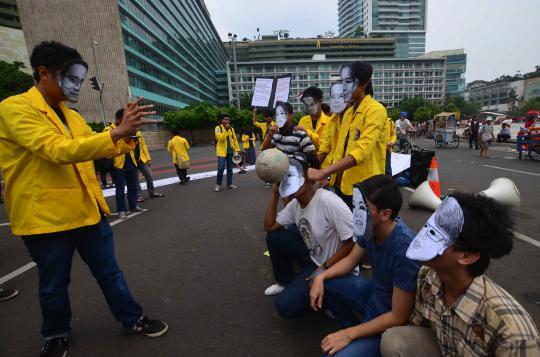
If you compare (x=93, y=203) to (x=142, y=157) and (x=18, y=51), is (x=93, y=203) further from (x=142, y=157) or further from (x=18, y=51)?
(x=18, y=51)

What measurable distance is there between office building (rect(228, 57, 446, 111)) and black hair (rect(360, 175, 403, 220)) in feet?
323

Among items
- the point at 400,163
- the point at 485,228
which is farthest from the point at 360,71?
the point at 400,163

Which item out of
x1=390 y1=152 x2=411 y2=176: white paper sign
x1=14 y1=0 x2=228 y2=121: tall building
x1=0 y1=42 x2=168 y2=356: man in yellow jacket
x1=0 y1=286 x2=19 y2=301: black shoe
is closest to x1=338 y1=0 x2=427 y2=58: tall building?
x1=14 y1=0 x2=228 y2=121: tall building

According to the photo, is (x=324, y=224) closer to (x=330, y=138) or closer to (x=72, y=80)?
(x=330, y=138)

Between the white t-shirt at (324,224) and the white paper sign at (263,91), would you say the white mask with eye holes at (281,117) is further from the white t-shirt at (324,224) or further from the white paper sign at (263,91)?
the white t-shirt at (324,224)

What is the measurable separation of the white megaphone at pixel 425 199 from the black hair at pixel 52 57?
520 centimetres

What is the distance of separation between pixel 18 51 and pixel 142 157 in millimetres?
53980

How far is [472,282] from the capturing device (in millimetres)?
1255

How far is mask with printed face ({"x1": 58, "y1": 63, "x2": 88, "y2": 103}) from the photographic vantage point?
76.5 inches

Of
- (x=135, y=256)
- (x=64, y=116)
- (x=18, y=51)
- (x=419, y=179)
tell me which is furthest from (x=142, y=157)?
(x=18, y=51)

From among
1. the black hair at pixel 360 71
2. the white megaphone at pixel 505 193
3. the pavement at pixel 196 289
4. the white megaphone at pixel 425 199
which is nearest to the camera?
the pavement at pixel 196 289

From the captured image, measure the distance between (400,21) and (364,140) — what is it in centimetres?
16379

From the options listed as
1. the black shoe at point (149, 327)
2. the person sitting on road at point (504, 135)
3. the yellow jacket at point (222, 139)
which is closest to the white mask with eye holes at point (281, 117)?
the black shoe at point (149, 327)

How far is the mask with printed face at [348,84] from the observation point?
2.62 m
